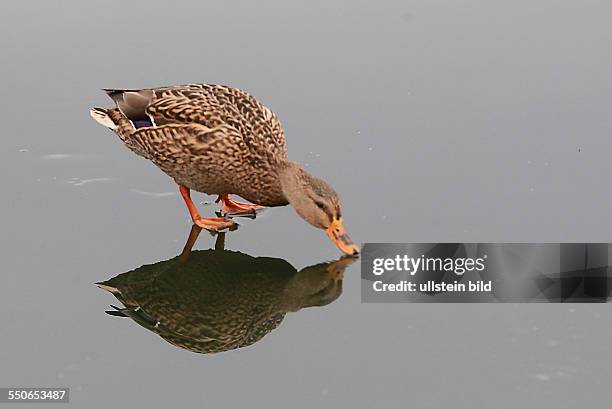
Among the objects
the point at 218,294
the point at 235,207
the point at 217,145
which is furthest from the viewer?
the point at 235,207

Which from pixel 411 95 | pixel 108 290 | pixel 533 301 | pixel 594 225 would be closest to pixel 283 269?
pixel 108 290

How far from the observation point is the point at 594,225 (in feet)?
19.3

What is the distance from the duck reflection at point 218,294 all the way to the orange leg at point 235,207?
2.13ft

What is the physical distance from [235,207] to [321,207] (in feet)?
3.41

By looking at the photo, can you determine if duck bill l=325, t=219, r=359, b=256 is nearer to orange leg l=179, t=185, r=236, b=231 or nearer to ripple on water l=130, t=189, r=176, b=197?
orange leg l=179, t=185, r=236, b=231

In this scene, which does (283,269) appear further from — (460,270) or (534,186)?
(534,186)

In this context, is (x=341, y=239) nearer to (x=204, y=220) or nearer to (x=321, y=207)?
(x=321, y=207)

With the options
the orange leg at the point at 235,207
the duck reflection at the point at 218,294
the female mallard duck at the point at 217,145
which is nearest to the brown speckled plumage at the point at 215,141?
the female mallard duck at the point at 217,145

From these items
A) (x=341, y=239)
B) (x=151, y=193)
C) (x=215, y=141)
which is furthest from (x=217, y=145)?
(x=341, y=239)

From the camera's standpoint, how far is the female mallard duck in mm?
5965

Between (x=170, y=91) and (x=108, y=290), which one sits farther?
(x=170, y=91)

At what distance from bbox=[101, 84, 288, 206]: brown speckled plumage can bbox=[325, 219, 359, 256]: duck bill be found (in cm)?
53

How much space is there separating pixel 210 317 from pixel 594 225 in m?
2.47

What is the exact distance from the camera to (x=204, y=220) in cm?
619
